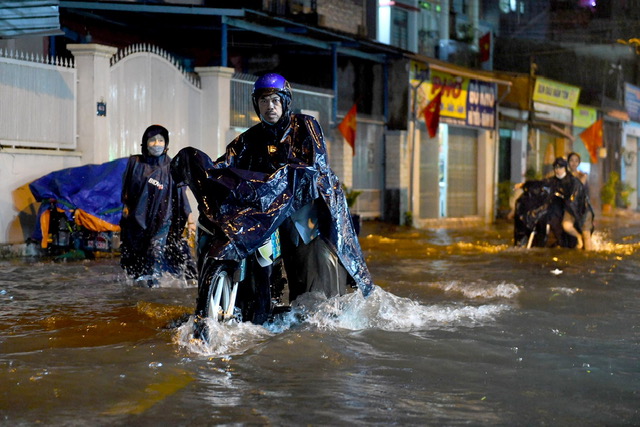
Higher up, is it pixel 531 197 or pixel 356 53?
pixel 356 53

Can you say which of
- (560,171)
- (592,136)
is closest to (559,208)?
(560,171)

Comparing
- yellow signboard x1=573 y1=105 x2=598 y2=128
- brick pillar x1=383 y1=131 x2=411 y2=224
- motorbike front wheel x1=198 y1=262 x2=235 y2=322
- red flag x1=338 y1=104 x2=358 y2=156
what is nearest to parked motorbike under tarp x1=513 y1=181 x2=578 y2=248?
red flag x1=338 y1=104 x2=358 y2=156

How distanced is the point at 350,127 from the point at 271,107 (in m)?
13.7

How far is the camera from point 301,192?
5.52m

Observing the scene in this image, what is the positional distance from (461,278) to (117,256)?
4877 mm

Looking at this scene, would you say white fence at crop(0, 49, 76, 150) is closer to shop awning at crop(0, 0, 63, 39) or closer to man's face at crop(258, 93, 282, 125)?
shop awning at crop(0, 0, 63, 39)

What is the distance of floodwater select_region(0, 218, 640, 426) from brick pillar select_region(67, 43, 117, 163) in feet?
14.9

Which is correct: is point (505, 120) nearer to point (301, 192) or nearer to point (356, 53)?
point (356, 53)

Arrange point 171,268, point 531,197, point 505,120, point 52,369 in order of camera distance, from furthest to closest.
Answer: point 505,120
point 531,197
point 171,268
point 52,369

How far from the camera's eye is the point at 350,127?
19.3 meters

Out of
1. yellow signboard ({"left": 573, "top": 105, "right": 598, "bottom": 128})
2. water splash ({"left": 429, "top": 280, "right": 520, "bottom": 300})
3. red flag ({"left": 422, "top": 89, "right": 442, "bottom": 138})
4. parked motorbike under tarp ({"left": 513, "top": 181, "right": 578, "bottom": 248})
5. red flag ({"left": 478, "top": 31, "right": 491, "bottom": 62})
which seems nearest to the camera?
water splash ({"left": 429, "top": 280, "right": 520, "bottom": 300})

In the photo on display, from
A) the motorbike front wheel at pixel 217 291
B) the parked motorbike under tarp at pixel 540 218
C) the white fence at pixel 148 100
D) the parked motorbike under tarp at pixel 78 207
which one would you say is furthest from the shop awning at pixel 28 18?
the motorbike front wheel at pixel 217 291

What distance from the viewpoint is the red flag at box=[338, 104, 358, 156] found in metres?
19.2

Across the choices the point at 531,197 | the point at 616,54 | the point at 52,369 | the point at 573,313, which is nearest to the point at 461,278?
the point at 573,313
